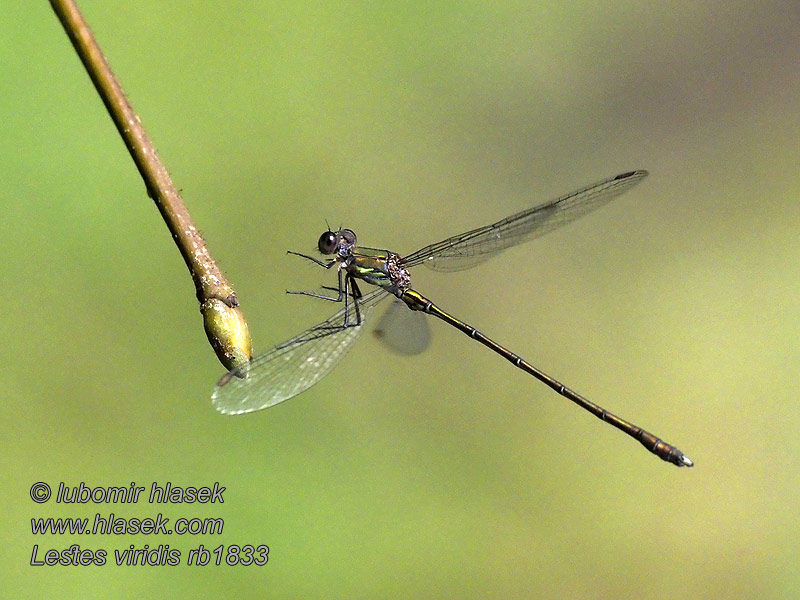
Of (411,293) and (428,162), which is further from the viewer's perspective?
(428,162)

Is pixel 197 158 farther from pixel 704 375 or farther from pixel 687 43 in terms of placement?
pixel 687 43

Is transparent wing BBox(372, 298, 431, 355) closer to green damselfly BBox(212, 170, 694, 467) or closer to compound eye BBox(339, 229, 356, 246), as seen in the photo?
green damselfly BBox(212, 170, 694, 467)

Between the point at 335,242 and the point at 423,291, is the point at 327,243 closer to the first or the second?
the point at 335,242

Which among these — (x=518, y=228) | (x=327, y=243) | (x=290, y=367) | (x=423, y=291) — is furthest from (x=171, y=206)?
(x=423, y=291)

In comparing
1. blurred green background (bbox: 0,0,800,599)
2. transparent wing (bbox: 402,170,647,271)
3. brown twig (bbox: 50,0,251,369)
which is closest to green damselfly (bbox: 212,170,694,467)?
transparent wing (bbox: 402,170,647,271)

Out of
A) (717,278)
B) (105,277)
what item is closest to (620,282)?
(717,278)

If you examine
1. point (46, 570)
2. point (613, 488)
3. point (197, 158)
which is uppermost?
point (197, 158)

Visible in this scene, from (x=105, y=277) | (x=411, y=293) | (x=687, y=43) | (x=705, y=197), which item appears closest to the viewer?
(x=411, y=293)
